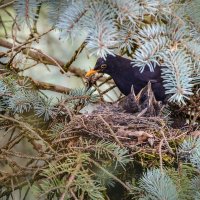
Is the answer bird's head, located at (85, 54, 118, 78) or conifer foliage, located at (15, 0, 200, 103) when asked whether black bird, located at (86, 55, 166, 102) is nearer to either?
bird's head, located at (85, 54, 118, 78)

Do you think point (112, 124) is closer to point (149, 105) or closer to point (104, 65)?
point (149, 105)

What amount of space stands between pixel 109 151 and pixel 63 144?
1.02ft

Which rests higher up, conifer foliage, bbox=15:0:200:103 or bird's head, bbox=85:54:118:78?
conifer foliage, bbox=15:0:200:103

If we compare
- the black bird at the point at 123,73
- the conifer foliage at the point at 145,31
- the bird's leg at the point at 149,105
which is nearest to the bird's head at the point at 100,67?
the black bird at the point at 123,73

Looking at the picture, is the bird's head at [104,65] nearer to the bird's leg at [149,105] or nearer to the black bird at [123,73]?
the black bird at [123,73]

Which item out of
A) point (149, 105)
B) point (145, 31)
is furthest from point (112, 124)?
point (145, 31)

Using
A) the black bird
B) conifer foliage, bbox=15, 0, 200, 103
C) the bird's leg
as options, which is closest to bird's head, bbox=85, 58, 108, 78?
the black bird

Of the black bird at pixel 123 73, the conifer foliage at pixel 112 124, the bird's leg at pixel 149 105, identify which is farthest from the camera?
the black bird at pixel 123 73

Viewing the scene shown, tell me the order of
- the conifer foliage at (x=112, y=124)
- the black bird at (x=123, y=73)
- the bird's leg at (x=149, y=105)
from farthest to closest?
1. the black bird at (x=123, y=73)
2. the bird's leg at (x=149, y=105)
3. the conifer foliage at (x=112, y=124)

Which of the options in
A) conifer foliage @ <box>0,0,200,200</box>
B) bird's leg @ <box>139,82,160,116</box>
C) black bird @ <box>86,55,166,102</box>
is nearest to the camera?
conifer foliage @ <box>0,0,200,200</box>

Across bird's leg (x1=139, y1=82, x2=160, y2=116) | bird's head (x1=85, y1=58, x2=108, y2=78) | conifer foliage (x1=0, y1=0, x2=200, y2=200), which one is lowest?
bird's leg (x1=139, y1=82, x2=160, y2=116)

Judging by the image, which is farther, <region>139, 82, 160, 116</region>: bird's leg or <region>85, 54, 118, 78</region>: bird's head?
<region>85, 54, 118, 78</region>: bird's head

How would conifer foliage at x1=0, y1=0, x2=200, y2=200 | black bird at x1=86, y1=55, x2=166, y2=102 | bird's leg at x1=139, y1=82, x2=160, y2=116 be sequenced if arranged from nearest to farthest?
1. conifer foliage at x1=0, y1=0, x2=200, y2=200
2. bird's leg at x1=139, y1=82, x2=160, y2=116
3. black bird at x1=86, y1=55, x2=166, y2=102

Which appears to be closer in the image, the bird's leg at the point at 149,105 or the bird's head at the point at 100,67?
the bird's leg at the point at 149,105
